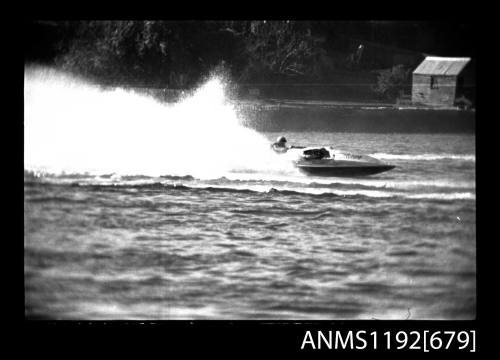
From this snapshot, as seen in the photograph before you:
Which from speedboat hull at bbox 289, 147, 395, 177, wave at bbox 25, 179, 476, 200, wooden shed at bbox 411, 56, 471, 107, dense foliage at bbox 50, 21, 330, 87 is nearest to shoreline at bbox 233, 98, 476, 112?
wooden shed at bbox 411, 56, 471, 107

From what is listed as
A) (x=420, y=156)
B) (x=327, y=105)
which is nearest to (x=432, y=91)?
(x=420, y=156)

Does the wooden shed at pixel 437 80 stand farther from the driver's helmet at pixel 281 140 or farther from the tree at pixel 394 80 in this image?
the driver's helmet at pixel 281 140

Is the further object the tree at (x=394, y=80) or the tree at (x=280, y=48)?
the tree at (x=394, y=80)

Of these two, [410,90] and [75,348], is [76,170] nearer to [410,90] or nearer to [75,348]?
[75,348]

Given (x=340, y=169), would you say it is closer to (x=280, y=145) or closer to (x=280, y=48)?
(x=280, y=145)

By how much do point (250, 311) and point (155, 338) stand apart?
1.82 feet

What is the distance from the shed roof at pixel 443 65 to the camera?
5.41 meters

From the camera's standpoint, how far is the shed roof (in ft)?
17.7

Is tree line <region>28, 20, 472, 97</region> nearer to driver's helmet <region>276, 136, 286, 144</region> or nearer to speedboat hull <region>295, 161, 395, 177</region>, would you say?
driver's helmet <region>276, 136, 286, 144</region>

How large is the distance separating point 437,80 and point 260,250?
1.46 meters

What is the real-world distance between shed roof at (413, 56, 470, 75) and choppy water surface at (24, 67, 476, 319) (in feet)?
1.27

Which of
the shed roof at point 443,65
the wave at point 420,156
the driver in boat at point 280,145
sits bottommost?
the wave at point 420,156

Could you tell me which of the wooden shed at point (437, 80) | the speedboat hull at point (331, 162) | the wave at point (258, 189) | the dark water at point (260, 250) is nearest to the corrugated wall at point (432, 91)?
→ the wooden shed at point (437, 80)

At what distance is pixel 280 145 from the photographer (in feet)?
18.2
